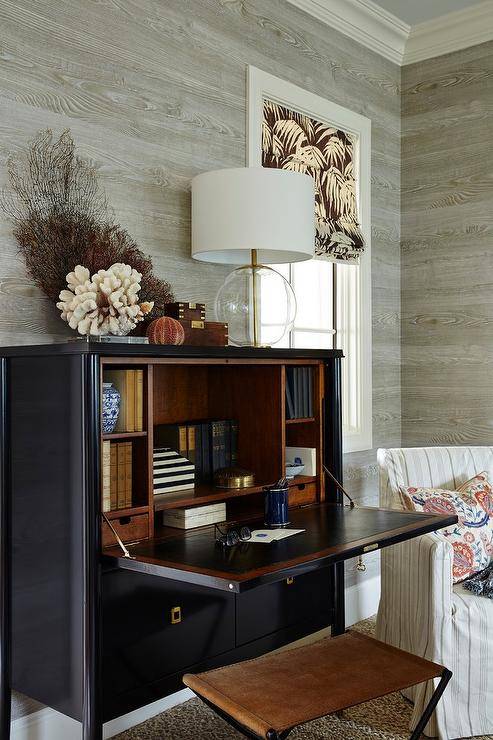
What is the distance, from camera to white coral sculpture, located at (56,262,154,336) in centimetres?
204

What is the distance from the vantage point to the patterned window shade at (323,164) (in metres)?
3.08

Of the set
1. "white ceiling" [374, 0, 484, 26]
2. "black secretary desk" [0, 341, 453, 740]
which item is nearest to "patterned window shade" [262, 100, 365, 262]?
"white ceiling" [374, 0, 484, 26]

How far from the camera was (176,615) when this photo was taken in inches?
81.0

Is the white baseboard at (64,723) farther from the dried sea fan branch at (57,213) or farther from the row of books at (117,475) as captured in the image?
the dried sea fan branch at (57,213)

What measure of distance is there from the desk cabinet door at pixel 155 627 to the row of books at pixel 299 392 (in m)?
0.65

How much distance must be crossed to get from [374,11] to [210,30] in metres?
1.05

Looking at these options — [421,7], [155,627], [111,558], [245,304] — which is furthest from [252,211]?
[421,7]

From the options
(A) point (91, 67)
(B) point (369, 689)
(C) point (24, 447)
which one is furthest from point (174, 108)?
(B) point (369, 689)

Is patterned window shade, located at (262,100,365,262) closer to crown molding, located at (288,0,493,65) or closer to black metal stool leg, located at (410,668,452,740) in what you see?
crown molding, located at (288,0,493,65)

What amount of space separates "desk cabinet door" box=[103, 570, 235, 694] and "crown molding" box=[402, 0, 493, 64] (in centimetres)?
284

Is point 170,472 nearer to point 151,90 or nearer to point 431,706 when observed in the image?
point 431,706

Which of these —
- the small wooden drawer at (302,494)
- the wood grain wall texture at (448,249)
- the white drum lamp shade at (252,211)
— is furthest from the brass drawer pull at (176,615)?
the wood grain wall texture at (448,249)

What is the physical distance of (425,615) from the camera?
8.05ft

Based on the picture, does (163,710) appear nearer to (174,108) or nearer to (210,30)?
(174,108)
